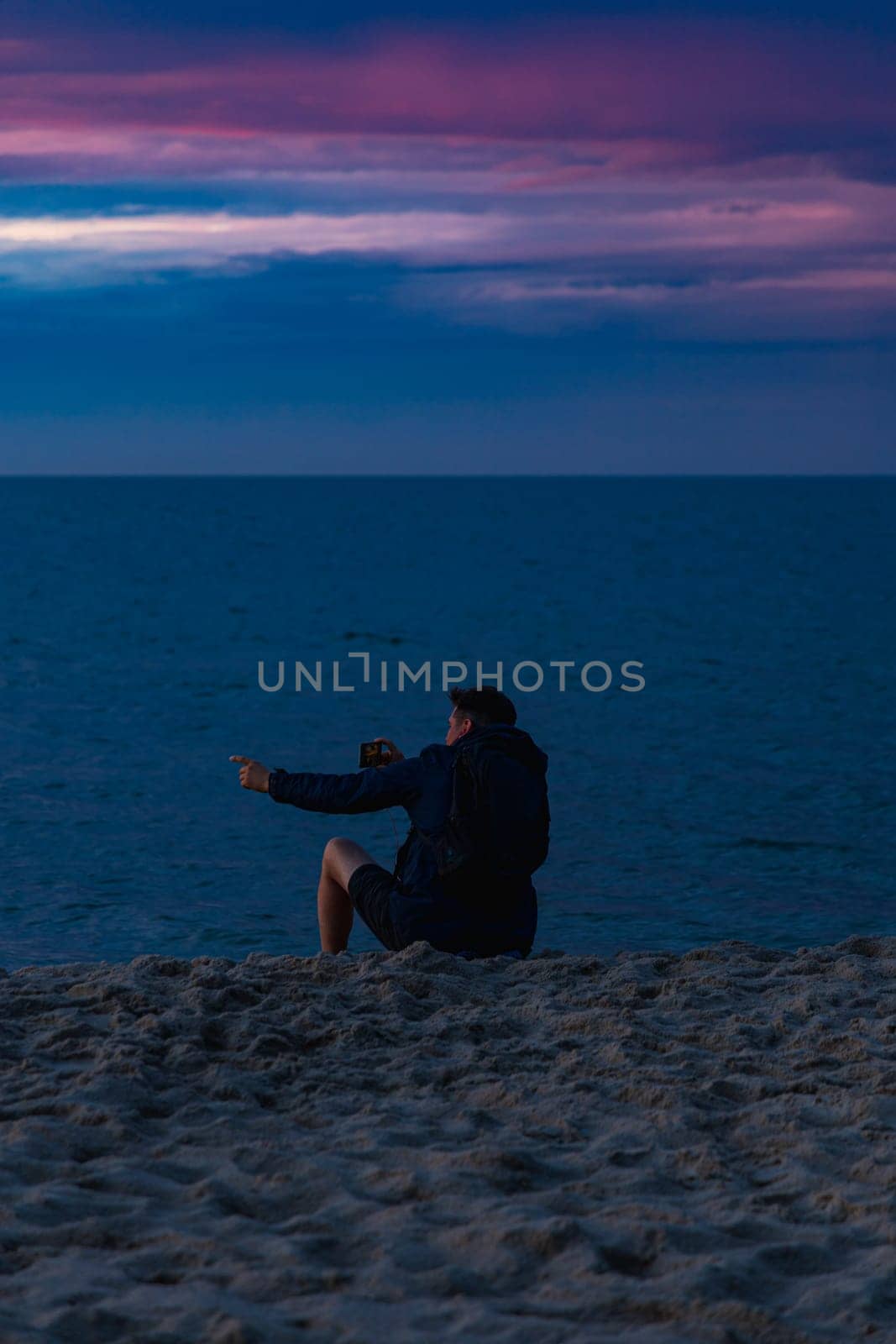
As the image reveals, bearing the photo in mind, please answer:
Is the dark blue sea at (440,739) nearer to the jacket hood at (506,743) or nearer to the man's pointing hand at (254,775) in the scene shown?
the man's pointing hand at (254,775)

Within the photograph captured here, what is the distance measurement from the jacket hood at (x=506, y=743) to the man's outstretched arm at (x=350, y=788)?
0.97ft

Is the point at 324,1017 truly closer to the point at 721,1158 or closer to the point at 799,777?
the point at 721,1158

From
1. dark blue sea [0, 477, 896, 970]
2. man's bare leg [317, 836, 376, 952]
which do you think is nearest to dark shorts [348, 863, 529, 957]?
man's bare leg [317, 836, 376, 952]

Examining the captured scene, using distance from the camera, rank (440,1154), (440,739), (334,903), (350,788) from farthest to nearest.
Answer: (440,739) < (334,903) < (350,788) < (440,1154)

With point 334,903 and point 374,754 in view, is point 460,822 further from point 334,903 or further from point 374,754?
point 334,903

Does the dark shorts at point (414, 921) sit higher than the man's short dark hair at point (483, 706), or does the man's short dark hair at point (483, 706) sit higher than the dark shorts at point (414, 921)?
the man's short dark hair at point (483, 706)

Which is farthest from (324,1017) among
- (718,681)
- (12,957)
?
(718,681)

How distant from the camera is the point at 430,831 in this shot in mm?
7145

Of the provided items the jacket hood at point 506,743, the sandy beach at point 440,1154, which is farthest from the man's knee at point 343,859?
the jacket hood at point 506,743

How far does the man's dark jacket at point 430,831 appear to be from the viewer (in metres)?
7.05

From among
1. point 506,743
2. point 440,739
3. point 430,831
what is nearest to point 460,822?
point 430,831

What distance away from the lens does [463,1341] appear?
3.73 m

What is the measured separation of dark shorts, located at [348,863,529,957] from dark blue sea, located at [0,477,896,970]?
3254 mm

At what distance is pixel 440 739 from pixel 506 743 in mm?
13734
